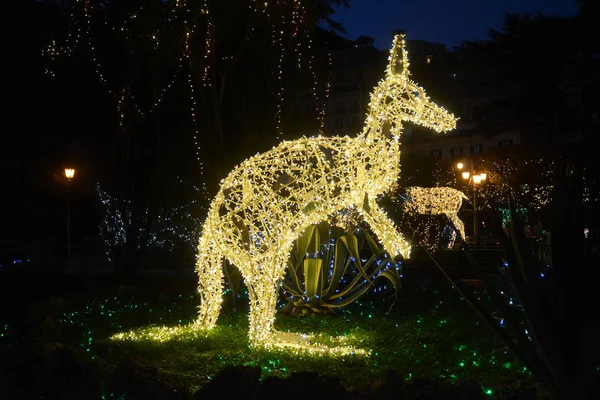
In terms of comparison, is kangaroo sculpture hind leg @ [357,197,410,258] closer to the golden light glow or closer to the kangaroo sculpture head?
the kangaroo sculpture head

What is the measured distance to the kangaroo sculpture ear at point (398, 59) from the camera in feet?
30.2

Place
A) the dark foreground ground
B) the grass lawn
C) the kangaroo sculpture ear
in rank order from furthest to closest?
the kangaroo sculpture ear → the grass lawn → the dark foreground ground

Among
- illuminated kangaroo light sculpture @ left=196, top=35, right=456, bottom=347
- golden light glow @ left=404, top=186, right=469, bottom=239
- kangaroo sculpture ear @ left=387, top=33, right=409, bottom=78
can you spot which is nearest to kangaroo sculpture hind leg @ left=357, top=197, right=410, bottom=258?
illuminated kangaroo light sculpture @ left=196, top=35, right=456, bottom=347

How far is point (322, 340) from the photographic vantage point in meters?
8.38

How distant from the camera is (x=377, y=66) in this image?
190ft

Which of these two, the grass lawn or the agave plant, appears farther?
the agave plant

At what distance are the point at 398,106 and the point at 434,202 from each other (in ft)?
58.1

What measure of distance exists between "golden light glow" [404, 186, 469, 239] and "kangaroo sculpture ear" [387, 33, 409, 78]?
53.9 feet

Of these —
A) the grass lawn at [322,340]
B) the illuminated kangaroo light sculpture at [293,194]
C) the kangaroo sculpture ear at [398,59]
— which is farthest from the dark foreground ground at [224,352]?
the kangaroo sculpture ear at [398,59]

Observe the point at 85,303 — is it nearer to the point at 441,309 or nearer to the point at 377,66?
the point at 441,309

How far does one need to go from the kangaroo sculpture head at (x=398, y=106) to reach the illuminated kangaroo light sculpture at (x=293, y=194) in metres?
0.01

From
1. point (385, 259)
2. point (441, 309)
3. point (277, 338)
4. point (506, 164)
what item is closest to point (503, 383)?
point (277, 338)

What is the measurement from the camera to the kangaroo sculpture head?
8984 millimetres

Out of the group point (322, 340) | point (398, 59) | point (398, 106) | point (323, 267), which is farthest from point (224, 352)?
point (398, 59)
